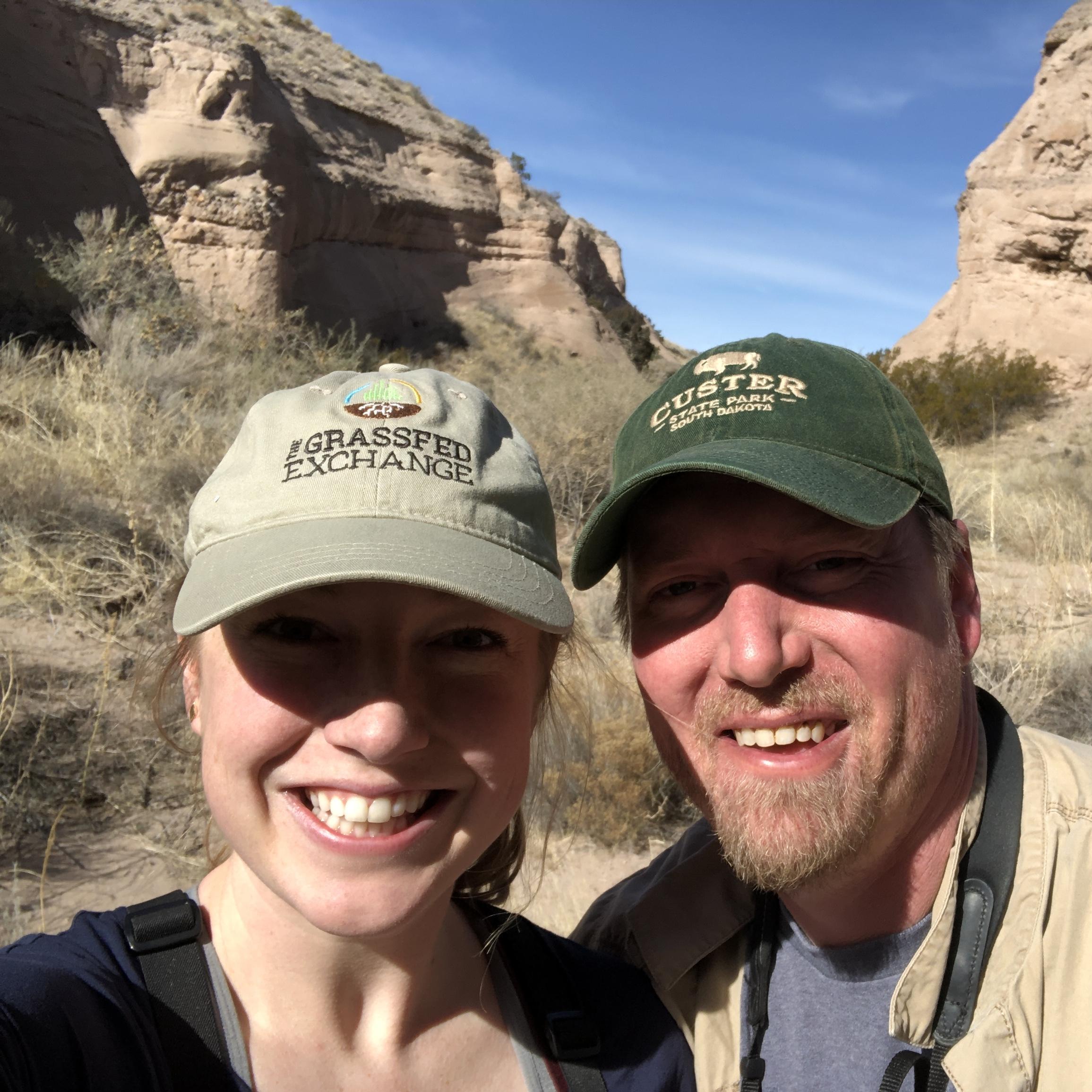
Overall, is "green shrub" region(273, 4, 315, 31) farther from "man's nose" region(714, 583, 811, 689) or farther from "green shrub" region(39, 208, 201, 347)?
"man's nose" region(714, 583, 811, 689)

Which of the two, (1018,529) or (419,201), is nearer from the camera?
(1018,529)

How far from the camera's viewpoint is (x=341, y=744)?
45.4 inches

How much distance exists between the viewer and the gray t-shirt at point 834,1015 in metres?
1.47

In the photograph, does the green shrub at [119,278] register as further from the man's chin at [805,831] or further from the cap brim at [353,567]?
the man's chin at [805,831]

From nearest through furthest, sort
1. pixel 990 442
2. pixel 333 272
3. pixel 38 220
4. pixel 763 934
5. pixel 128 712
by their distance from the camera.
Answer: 1. pixel 763 934
2. pixel 128 712
3. pixel 38 220
4. pixel 990 442
5. pixel 333 272

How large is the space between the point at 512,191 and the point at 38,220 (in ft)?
42.9

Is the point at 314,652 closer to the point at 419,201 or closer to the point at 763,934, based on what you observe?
the point at 763,934

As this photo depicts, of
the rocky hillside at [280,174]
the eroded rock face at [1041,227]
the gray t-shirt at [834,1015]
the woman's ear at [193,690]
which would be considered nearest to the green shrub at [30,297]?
the rocky hillside at [280,174]

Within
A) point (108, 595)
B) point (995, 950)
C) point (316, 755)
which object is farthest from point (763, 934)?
point (108, 595)

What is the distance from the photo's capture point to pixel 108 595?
4.83m

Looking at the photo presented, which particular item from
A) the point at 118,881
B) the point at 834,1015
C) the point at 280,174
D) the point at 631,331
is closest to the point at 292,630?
the point at 834,1015

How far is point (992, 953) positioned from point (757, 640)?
2.07 ft

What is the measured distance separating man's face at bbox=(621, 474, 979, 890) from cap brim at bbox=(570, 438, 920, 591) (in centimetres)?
7

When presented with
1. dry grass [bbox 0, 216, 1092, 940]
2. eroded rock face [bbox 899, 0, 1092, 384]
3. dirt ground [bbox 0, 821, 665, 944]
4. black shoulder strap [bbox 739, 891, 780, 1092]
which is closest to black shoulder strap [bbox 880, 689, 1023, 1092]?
black shoulder strap [bbox 739, 891, 780, 1092]
